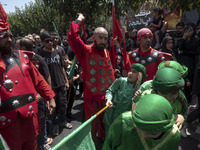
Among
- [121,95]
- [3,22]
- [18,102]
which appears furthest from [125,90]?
[3,22]

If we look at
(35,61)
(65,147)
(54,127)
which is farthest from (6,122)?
(54,127)

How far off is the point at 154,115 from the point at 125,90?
4.60 feet

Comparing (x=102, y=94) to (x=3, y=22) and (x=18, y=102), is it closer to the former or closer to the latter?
(x=18, y=102)

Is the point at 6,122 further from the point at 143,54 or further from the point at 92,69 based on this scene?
the point at 143,54

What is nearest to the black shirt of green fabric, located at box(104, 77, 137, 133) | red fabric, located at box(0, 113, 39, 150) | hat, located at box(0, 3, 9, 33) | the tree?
green fabric, located at box(104, 77, 137, 133)

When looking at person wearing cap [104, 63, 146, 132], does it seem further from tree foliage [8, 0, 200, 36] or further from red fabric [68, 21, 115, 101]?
tree foliage [8, 0, 200, 36]

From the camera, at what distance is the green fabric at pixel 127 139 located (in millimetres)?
1209

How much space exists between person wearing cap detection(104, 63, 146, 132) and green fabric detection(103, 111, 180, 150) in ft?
2.89

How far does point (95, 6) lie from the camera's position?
10062 millimetres

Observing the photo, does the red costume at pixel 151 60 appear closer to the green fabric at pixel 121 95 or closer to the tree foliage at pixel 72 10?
the green fabric at pixel 121 95

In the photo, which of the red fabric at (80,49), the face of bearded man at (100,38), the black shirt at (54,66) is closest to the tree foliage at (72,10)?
the face of bearded man at (100,38)

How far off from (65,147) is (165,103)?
78 centimetres

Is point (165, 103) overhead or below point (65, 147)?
overhead

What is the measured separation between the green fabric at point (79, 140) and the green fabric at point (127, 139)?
0.83ft
